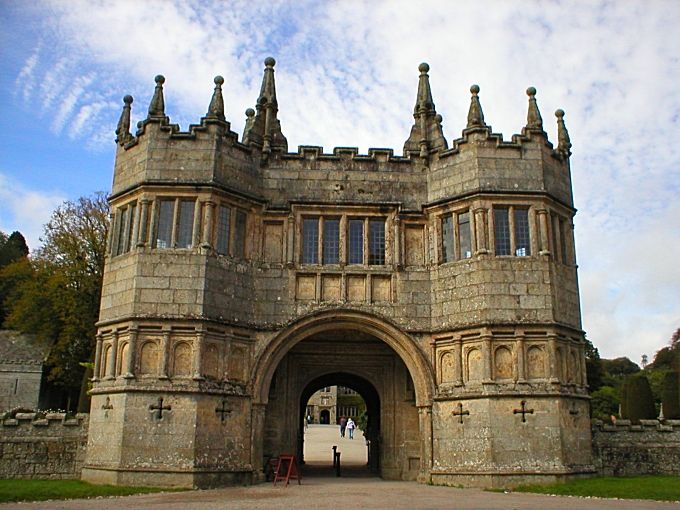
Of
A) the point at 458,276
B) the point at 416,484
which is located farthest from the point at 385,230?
the point at 416,484

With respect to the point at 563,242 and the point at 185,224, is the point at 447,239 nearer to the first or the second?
the point at 563,242

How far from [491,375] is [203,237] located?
924 centimetres

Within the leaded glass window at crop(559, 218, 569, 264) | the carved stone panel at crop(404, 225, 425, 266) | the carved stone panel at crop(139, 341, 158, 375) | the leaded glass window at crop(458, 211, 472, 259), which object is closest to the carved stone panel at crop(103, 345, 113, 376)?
the carved stone panel at crop(139, 341, 158, 375)

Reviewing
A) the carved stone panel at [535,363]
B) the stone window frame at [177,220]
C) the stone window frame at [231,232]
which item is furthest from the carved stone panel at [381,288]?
the stone window frame at [177,220]

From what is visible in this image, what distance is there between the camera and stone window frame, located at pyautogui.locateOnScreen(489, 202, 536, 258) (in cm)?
2048

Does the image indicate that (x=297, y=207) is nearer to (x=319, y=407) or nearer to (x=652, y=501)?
(x=652, y=501)

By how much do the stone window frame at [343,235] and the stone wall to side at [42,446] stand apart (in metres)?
8.45

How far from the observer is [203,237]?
20188 mm

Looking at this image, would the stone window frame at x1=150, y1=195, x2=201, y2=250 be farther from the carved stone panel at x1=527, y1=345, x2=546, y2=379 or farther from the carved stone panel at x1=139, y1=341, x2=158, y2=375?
the carved stone panel at x1=527, y1=345, x2=546, y2=379

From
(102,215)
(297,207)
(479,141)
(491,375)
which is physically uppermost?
(102,215)

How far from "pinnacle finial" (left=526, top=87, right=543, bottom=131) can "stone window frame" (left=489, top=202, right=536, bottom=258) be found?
2.76 meters

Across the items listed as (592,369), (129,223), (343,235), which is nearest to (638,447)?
(343,235)

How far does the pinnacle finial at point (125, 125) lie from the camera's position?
22169mm

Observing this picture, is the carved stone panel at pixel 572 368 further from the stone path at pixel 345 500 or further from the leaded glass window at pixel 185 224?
the leaded glass window at pixel 185 224
